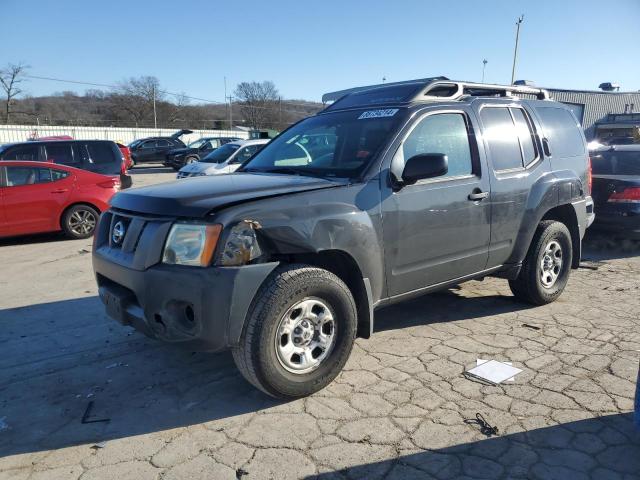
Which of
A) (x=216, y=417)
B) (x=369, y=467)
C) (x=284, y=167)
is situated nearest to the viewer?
(x=369, y=467)

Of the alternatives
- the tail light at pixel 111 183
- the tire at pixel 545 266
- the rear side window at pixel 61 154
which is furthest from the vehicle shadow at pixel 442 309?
the rear side window at pixel 61 154

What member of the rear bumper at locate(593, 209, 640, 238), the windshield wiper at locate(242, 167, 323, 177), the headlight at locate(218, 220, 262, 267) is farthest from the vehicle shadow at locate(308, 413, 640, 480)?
the rear bumper at locate(593, 209, 640, 238)

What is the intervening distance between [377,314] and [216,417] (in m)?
2.30

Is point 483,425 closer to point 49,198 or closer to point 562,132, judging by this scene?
point 562,132

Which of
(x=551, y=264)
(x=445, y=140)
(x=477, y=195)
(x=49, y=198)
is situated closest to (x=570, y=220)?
(x=551, y=264)

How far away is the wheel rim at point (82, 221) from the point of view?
29.5 feet

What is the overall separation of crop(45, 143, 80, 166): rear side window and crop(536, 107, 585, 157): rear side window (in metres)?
10.2

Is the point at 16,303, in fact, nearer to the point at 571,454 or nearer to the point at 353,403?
the point at 353,403

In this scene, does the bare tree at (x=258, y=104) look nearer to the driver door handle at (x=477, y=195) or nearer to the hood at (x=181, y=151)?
the hood at (x=181, y=151)

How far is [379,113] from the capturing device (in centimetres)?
408

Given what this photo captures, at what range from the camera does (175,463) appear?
106 inches

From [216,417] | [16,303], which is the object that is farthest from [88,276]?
[216,417]

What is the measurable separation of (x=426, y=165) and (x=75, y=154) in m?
10.4

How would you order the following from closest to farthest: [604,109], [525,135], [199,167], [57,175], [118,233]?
1. [118,233]
2. [525,135]
3. [57,175]
4. [199,167]
5. [604,109]
